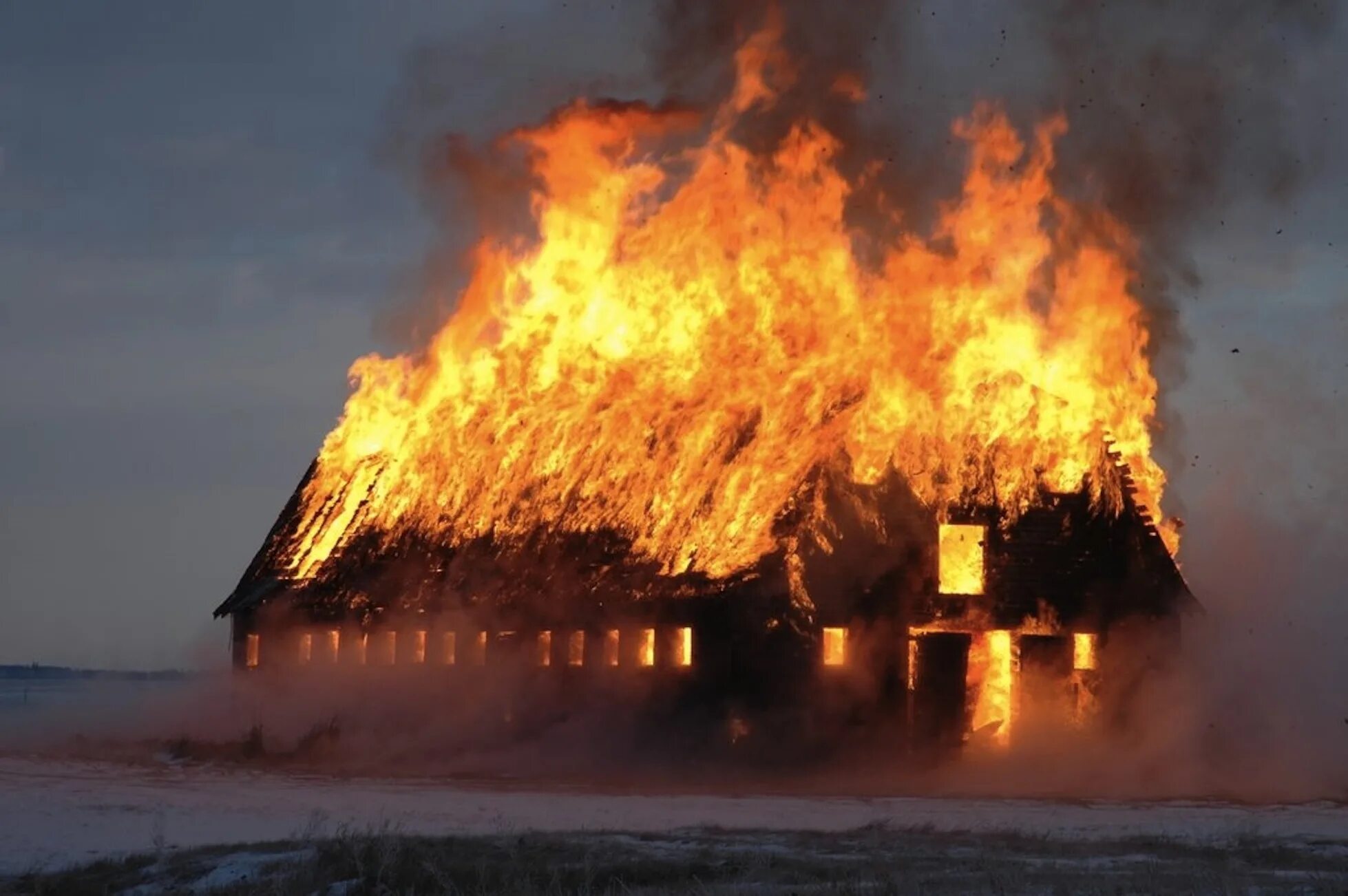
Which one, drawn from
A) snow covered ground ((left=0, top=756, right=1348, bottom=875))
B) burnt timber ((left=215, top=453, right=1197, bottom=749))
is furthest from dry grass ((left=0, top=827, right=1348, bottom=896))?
burnt timber ((left=215, top=453, right=1197, bottom=749))

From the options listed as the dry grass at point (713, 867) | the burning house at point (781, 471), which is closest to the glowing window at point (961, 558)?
the burning house at point (781, 471)

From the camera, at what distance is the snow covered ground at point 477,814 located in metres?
37.2

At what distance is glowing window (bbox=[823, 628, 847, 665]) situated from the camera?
5075 centimetres

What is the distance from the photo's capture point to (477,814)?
135 ft

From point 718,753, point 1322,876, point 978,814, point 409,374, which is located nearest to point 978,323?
point 718,753

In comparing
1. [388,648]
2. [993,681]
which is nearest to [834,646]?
[993,681]

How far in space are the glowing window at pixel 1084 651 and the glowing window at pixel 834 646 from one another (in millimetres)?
5369

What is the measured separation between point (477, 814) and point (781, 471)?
1496 cm

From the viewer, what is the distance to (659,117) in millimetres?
59844

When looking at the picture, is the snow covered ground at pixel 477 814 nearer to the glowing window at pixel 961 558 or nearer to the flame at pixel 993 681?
the flame at pixel 993 681

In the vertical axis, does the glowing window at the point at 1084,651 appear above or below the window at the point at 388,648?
above

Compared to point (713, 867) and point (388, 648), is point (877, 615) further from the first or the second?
point (713, 867)

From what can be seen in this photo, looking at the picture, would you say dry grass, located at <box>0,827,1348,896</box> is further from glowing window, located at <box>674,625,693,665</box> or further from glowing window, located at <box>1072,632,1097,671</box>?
glowing window, located at <box>674,625,693,665</box>

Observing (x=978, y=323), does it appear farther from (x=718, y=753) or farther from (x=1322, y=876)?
(x=1322, y=876)
